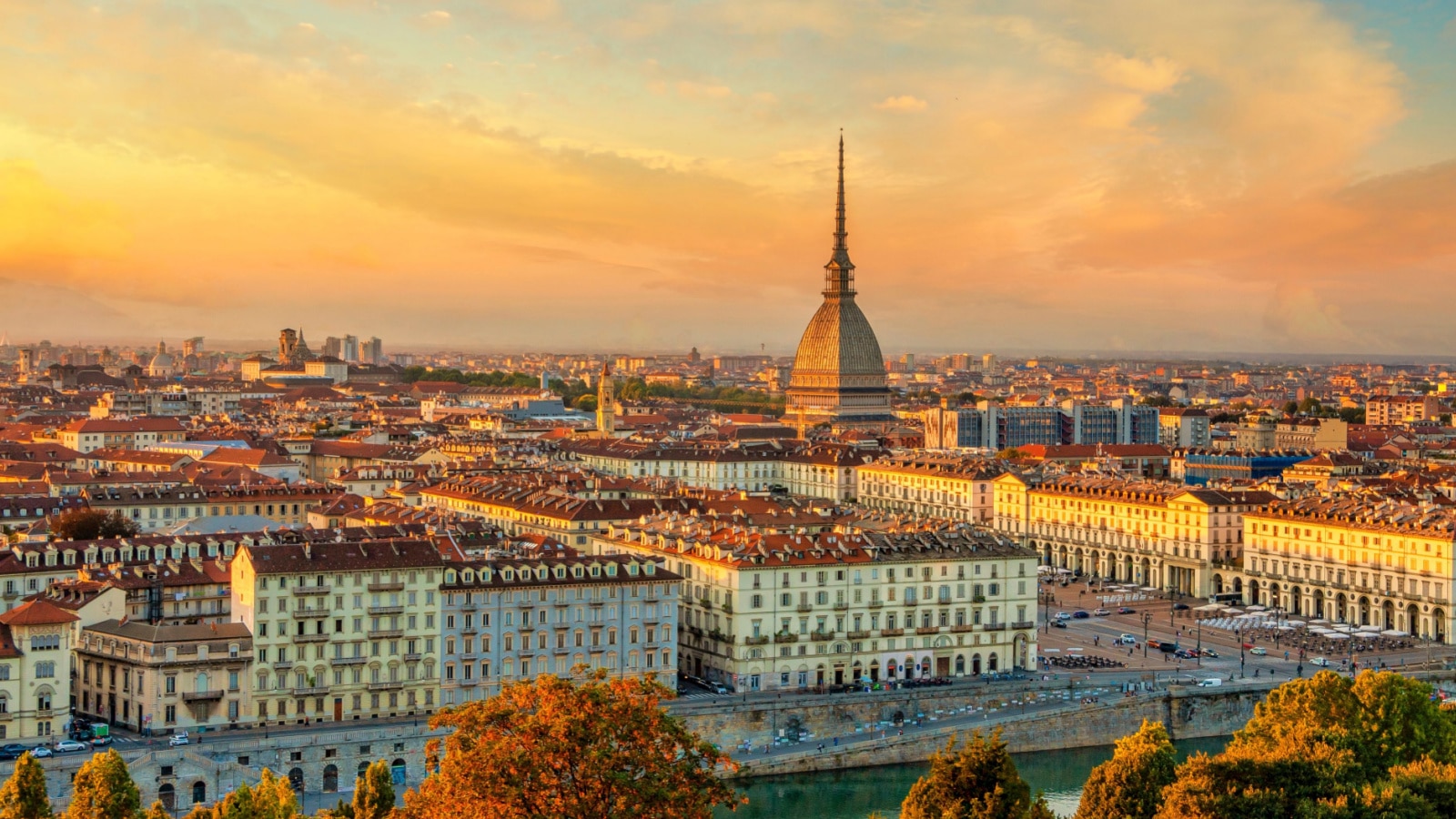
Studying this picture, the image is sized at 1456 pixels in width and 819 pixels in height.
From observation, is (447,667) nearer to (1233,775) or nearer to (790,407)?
(1233,775)

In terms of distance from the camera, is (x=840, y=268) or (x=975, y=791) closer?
(x=975, y=791)

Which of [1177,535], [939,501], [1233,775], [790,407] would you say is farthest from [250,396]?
[1233,775]

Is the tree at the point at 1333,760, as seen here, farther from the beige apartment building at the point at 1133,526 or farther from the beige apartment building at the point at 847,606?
the beige apartment building at the point at 1133,526

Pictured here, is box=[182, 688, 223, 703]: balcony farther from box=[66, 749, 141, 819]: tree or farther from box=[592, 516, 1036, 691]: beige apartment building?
box=[592, 516, 1036, 691]: beige apartment building

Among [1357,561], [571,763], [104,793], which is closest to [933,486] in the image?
[1357,561]

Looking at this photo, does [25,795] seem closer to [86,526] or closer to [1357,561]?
[86,526]

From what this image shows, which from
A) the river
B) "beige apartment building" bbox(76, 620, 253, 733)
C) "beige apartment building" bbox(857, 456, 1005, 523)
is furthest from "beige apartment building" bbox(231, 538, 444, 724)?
"beige apartment building" bbox(857, 456, 1005, 523)
